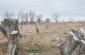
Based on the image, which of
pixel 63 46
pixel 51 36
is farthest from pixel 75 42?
pixel 51 36

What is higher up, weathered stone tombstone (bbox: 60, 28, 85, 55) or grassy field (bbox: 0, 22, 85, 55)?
weathered stone tombstone (bbox: 60, 28, 85, 55)

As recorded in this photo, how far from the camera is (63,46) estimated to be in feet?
46.6

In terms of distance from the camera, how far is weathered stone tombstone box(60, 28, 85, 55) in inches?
476

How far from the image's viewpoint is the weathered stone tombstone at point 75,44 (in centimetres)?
1208

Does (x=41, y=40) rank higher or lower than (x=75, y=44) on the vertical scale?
lower

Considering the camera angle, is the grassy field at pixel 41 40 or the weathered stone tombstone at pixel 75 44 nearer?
the weathered stone tombstone at pixel 75 44

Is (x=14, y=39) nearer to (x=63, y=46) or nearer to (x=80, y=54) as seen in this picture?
(x=63, y=46)

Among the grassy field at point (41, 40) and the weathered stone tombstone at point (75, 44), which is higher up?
the weathered stone tombstone at point (75, 44)

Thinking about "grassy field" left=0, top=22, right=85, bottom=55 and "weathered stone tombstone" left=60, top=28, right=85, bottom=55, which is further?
"grassy field" left=0, top=22, right=85, bottom=55

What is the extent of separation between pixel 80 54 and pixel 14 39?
9.12 meters

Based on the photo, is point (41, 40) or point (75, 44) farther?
point (41, 40)

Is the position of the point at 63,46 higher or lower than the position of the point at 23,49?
higher

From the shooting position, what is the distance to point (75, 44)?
13000mm

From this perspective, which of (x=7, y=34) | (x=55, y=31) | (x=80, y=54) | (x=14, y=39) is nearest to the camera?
(x=80, y=54)
